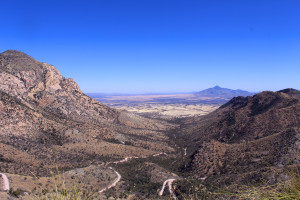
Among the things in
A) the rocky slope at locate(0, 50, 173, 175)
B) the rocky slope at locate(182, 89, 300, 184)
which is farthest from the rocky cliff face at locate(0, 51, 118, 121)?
the rocky slope at locate(182, 89, 300, 184)

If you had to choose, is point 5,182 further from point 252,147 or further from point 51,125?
point 252,147

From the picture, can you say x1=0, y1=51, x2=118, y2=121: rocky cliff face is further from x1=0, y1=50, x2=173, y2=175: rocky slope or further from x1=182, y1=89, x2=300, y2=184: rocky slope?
x1=182, y1=89, x2=300, y2=184: rocky slope

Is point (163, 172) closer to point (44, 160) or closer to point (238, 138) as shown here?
point (44, 160)

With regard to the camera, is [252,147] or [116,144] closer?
[252,147]

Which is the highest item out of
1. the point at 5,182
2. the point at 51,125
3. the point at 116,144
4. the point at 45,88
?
the point at 45,88

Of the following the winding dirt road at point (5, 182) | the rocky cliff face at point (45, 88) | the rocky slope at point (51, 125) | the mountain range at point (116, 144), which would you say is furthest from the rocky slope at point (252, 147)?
the rocky cliff face at point (45, 88)

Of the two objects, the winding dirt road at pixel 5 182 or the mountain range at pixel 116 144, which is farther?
the mountain range at pixel 116 144

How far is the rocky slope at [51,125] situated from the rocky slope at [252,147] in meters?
19.1

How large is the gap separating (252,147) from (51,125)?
4744 cm

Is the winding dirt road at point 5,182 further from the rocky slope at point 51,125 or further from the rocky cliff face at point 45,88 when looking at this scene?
the rocky cliff face at point 45,88

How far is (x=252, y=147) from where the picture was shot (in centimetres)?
4053

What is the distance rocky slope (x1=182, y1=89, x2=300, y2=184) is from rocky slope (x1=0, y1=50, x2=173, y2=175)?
1908 centimetres

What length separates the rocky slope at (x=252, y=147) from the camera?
3105 cm

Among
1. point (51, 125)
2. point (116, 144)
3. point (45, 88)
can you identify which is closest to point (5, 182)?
point (51, 125)
